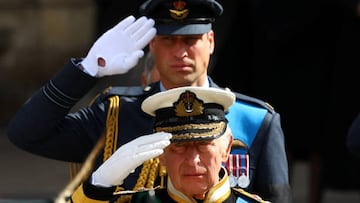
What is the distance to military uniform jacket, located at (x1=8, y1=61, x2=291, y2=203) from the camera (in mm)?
5191

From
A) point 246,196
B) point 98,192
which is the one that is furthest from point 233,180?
point 98,192

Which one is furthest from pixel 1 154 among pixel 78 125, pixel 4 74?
pixel 78 125

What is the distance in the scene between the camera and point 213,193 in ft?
15.4

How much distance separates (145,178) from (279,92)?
3.28 metres

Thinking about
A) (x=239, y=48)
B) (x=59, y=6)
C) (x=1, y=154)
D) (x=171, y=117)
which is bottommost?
(x=1, y=154)

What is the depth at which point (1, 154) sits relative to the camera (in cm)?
1110

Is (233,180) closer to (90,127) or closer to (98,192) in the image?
(90,127)

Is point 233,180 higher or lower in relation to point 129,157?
lower

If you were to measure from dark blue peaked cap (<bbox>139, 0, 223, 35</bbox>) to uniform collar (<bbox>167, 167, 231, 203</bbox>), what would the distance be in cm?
74

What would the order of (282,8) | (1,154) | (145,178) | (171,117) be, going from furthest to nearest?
(1,154), (282,8), (145,178), (171,117)

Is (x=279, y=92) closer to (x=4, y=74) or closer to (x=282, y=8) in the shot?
(x=282, y=8)

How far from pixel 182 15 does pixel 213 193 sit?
0.90 m

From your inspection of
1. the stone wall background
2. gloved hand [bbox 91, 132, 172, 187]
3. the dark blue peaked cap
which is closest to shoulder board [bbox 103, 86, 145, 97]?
the dark blue peaked cap

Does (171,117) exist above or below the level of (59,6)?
above
